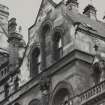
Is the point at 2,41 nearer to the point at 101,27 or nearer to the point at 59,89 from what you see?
the point at 101,27

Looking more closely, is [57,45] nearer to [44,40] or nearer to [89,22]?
[44,40]

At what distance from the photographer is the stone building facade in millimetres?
39838

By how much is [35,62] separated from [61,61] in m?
5.20

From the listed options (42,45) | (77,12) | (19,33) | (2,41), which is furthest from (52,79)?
(2,41)

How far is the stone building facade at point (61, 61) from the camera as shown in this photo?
39.8 metres

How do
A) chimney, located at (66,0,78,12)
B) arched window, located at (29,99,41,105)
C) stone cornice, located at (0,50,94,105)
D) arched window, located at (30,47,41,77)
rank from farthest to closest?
arched window, located at (30,47,41,77) → chimney, located at (66,0,78,12) → arched window, located at (29,99,41,105) → stone cornice, located at (0,50,94,105)

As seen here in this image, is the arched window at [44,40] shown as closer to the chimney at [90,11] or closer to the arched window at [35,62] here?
the arched window at [35,62]

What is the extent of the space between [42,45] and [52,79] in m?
4.17

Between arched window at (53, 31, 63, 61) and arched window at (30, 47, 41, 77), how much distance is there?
8.28ft

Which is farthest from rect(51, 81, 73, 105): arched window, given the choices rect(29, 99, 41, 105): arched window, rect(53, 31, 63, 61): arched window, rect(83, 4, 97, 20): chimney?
rect(83, 4, 97, 20): chimney

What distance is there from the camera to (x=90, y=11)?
49562mm

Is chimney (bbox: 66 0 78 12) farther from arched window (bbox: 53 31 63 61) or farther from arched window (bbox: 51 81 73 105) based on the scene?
arched window (bbox: 51 81 73 105)

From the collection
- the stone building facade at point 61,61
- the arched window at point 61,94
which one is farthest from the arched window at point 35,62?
the arched window at point 61,94

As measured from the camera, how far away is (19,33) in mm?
52500
